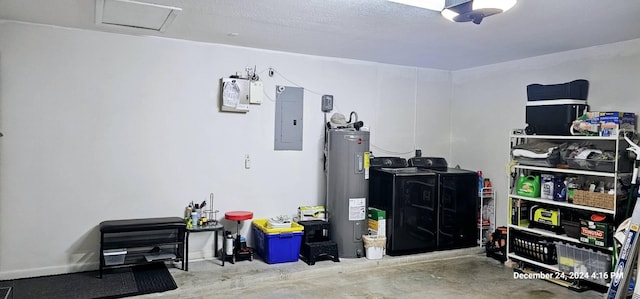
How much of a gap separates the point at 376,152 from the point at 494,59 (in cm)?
187

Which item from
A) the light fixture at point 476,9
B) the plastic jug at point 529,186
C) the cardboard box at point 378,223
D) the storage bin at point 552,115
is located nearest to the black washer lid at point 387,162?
the cardboard box at point 378,223

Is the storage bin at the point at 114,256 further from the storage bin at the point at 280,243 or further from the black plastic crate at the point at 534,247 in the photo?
the black plastic crate at the point at 534,247

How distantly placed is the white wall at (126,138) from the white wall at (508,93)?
173cm

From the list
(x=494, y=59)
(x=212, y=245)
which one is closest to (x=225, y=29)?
(x=212, y=245)

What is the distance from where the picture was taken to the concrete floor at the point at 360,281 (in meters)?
4.08

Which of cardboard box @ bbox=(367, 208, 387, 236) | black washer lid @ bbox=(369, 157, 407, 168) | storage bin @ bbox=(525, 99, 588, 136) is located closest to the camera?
storage bin @ bbox=(525, 99, 588, 136)

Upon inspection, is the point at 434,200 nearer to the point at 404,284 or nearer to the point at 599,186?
the point at 404,284

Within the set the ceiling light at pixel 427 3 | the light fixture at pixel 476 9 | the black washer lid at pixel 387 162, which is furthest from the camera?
the black washer lid at pixel 387 162

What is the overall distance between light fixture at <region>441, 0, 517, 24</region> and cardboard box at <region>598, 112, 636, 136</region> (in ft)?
6.78

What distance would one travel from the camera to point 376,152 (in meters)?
5.93

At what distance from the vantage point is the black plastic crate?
181 inches

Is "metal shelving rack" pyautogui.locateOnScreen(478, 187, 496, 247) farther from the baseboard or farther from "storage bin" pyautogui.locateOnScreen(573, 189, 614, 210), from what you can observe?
the baseboard

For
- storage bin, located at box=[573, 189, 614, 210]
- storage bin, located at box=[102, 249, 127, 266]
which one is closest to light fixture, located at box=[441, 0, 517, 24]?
storage bin, located at box=[573, 189, 614, 210]

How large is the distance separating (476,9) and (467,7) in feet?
0.23
